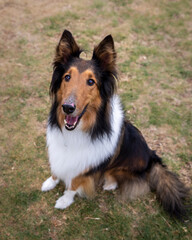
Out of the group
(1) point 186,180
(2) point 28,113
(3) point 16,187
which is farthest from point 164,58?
(3) point 16,187

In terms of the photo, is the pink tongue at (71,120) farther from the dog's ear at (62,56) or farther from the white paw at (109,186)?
the white paw at (109,186)

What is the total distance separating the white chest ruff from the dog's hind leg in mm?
139

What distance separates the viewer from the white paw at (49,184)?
11.5ft

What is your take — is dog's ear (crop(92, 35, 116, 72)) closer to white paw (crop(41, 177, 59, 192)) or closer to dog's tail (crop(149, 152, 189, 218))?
dog's tail (crop(149, 152, 189, 218))

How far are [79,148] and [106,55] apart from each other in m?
1.22

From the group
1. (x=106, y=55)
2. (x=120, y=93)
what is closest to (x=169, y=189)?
(x=106, y=55)

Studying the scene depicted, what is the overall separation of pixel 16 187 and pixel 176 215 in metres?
2.56

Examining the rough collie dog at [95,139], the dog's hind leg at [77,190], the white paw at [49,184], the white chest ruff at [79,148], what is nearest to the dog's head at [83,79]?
the rough collie dog at [95,139]

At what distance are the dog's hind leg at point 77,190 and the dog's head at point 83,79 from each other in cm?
85

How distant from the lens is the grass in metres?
3.28

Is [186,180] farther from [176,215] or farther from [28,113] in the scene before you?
[28,113]

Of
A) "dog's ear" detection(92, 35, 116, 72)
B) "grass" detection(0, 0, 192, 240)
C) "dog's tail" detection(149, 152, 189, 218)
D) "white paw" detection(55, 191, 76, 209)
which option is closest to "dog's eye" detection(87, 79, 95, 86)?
"dog's ear" detection(92, 35, 116, 72)

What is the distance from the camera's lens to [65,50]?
8.63ft

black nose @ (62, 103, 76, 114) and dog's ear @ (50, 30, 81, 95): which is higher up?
dog's ear @ (50, 30, 81, 95)
